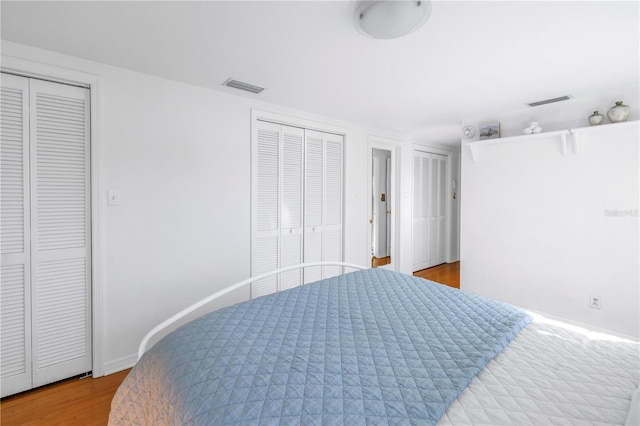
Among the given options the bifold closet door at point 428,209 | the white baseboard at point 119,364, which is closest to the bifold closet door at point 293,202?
the white baseboard at point 119,364

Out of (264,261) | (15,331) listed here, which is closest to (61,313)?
(15,331)

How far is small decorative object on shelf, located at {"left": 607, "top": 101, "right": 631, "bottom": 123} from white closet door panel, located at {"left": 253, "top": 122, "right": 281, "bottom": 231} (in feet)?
9.96

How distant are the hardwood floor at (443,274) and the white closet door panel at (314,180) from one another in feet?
7.47

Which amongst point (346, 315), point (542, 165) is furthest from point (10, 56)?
point (542, 165)

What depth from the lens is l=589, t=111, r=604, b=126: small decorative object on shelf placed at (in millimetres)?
2802

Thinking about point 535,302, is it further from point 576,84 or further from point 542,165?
point 576,84

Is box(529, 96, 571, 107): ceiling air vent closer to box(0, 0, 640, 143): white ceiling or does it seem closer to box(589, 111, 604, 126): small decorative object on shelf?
box(0, 0, 640, 143): white ceiling

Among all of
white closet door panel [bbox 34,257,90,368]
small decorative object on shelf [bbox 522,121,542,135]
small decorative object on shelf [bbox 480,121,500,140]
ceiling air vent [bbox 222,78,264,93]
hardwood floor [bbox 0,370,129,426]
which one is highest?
ceiling air vent [bbox 222,78,264,93]

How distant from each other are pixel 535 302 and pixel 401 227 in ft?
6.21

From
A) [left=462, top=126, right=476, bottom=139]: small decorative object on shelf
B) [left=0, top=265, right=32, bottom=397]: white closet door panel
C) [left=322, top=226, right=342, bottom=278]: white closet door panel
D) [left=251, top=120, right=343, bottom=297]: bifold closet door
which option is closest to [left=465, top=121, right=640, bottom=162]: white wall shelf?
[left=462, top=126, right=476, bottom=139]: small decorative object on shelf

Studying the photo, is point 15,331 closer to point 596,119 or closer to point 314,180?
point 314,180

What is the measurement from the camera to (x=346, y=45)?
1.98 metres

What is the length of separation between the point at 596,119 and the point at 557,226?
1.03 metres

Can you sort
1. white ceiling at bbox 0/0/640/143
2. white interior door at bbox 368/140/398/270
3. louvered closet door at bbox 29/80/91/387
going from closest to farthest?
1. white ceiling at bbox 0/0/640/143
2. louvered closet door at bbox 29/80/91/387
3. white interior door at bbox 368/140/398/270
